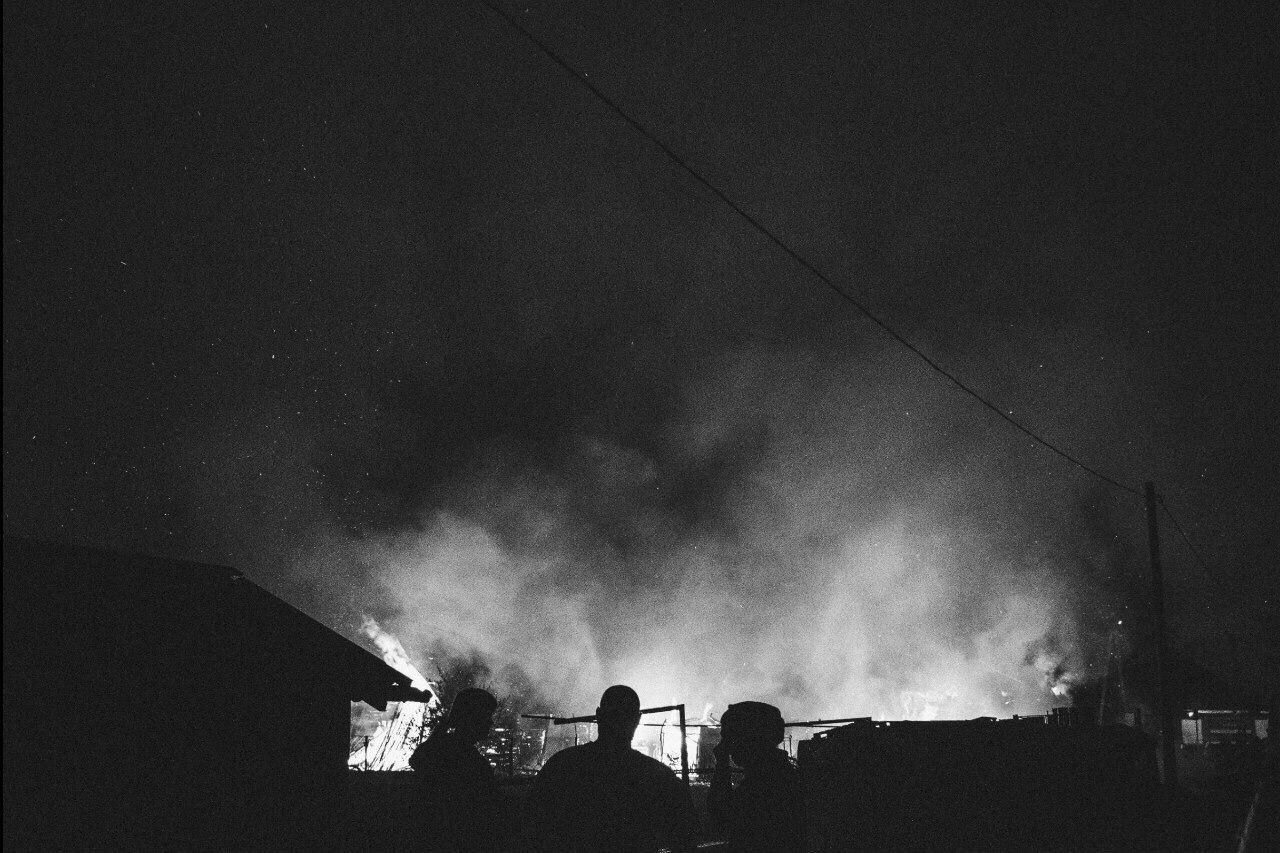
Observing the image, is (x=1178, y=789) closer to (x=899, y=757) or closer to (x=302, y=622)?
(x=899, y=757)

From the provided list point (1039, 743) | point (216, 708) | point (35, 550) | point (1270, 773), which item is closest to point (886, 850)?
point (1039, 743)

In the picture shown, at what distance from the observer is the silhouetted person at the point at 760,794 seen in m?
5.13

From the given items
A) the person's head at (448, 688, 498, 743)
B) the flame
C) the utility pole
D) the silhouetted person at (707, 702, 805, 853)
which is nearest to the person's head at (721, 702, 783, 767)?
the silhouetted person at (707, 702, 805, 853)

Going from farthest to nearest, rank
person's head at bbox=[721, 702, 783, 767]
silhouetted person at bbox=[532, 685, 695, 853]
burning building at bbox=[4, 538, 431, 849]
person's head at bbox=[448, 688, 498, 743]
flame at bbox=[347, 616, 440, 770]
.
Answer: flame at bbox=[347, 616, 440, 770]
burning building at bbox=[4, 538, 431, 849]
person's head at bbox=[448, 688, 498, 743]
person's head at bbox=[721, 702, 783, 767]
silhouetted person at bbox=[532, 685, 695, 853]

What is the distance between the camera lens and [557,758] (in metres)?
4.96

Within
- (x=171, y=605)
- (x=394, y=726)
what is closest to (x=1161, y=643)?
(x=171, y=605)

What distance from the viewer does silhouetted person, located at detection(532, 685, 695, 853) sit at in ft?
15.1

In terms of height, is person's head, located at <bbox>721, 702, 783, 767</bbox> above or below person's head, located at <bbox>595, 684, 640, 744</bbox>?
below

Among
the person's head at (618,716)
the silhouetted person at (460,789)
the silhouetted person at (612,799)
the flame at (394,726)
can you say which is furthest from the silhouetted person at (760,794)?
the flame at (394,726)

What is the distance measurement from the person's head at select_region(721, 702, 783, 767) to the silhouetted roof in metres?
4.51

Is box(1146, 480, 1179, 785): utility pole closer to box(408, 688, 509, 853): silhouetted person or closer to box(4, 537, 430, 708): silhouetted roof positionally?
box(4, 537, 430, 708): silhouetted roof

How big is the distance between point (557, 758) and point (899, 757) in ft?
37.9

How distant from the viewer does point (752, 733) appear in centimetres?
530

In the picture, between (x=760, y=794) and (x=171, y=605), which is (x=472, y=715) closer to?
(x=760, y=794)
